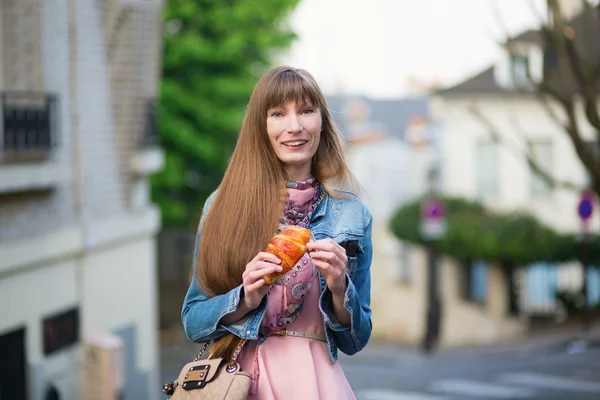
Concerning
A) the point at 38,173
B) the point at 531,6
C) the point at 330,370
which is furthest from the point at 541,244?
the point at 330,370

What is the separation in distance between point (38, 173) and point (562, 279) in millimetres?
19831

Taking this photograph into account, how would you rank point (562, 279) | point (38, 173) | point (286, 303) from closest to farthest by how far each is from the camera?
point (286, 303), point (38, 173), point (562, 279)

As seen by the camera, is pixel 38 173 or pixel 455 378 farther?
pixel 455 378

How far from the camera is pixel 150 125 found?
38.0 feet

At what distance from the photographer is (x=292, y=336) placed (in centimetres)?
288

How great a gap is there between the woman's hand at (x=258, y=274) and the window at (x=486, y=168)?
26.6 meters

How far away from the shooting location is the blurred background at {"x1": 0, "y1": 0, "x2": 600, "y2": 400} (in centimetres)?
863

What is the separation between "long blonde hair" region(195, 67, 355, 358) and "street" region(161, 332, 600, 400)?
1100 cm

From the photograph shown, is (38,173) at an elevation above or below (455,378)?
above

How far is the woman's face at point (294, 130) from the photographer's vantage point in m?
2.90

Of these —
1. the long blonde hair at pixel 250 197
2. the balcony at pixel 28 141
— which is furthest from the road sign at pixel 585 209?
the long blonde hair at pixel 250 197

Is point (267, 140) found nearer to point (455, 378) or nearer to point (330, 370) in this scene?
point (330, 370)

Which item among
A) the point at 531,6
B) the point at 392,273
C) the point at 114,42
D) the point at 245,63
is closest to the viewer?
the point at 531,6

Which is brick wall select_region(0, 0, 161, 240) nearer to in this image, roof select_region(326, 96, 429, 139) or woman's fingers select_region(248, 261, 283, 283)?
woman's fingers select_region(248, 261, 283, 283)
